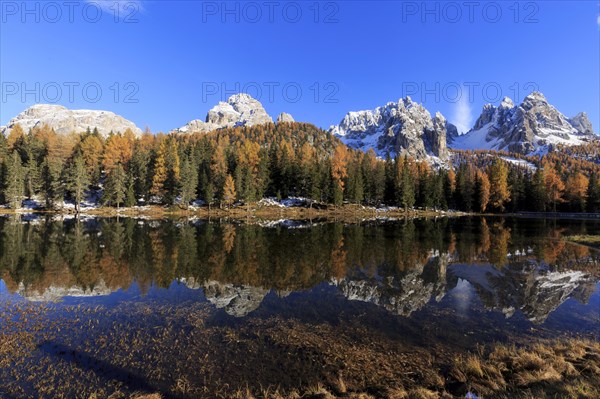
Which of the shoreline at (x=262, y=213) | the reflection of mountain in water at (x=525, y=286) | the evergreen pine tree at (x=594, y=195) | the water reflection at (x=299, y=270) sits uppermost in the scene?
the evergreen pine tree at (x=594, y=195)

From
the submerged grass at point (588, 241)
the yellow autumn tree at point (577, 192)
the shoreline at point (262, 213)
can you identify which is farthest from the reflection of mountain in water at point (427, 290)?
the yellow autumn tree at point (577, 192)

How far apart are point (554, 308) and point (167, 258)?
30.0 meters

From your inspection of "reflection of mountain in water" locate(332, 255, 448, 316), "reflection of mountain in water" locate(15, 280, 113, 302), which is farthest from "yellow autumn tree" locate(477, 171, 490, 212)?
"reflection of mountain in water" locate(15, 280, 113, 302)

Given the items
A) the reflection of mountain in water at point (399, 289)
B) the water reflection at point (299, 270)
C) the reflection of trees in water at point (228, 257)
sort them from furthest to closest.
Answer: the reflection of trees in water at point (228, 257) < the water reflection at point (299, 270) < the reflection of mountain in water at point (399, 289)

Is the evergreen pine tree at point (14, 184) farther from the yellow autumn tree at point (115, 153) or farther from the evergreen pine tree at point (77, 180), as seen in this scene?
the yellow autumn tree at point (115, 153)

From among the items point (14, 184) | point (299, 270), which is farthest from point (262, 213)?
point (299, 270)

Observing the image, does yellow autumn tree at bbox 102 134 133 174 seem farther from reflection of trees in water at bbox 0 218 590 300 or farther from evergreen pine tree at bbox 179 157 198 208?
reflection of trees in water at bbox 0 218 590 300

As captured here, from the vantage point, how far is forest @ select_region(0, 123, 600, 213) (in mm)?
89062

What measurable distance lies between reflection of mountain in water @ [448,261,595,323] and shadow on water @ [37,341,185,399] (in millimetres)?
17761

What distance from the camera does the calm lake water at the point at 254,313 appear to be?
10.6m

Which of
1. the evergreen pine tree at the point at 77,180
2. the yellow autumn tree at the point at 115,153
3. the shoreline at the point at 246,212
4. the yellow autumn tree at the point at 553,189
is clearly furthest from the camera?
the yellow autumn tree at the point at 553,189

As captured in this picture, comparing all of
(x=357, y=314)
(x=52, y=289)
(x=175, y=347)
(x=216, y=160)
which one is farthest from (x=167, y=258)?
(x=216, y=160)

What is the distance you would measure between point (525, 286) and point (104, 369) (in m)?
25.6

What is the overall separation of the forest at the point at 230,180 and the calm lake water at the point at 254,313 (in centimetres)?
6480
